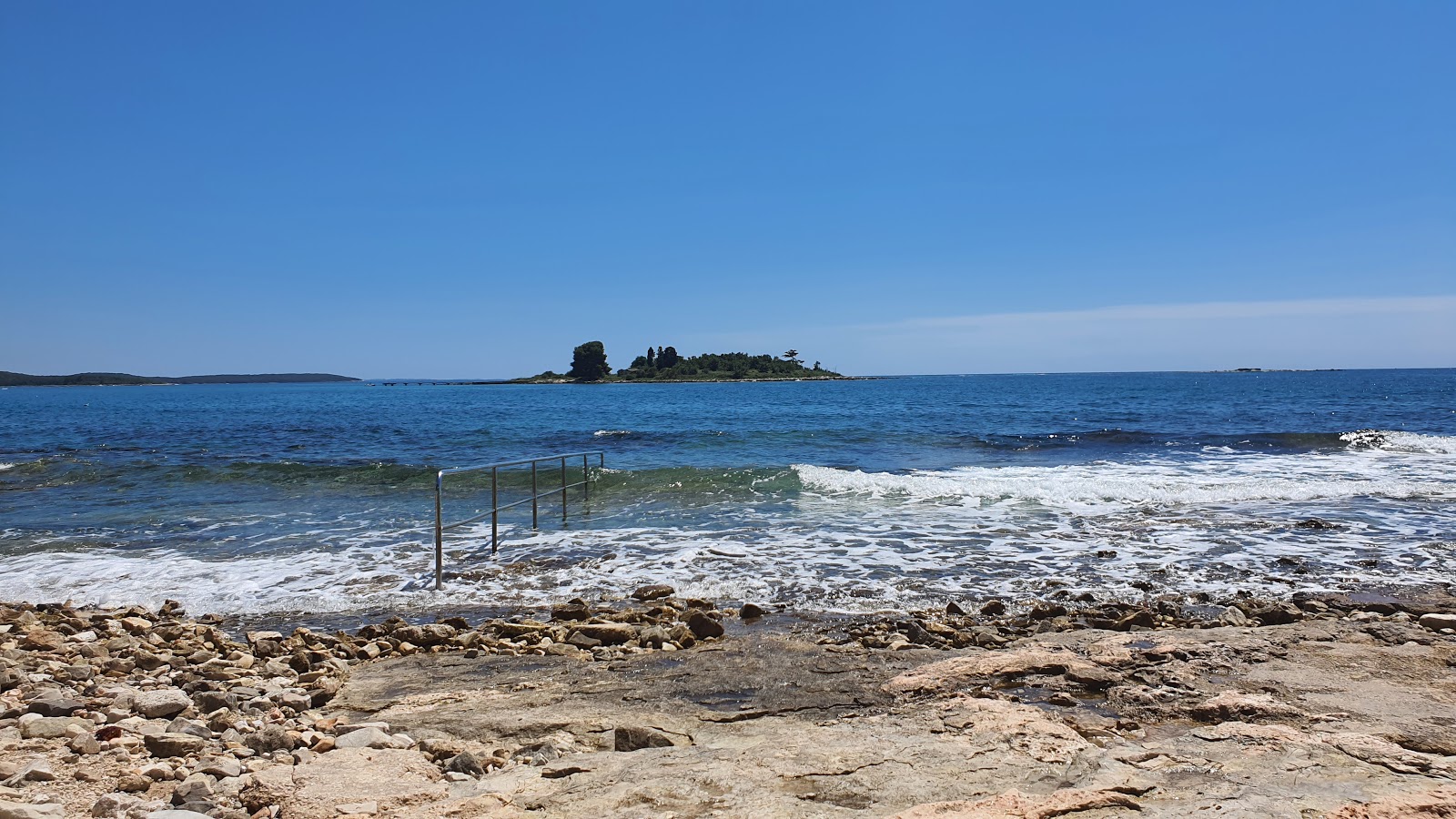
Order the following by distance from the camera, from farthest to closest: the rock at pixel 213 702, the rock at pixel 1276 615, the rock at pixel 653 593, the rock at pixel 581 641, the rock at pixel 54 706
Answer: the rock at pixel 653 593 → the rock at pixel 1276 615 → the rock at pixel 581 641 → the rock at pixel 213 702 → the rock at pixel 54 706

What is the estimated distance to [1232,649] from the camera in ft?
18.1

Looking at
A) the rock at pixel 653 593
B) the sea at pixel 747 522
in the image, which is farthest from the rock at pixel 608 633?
the sea at pixel 747 522

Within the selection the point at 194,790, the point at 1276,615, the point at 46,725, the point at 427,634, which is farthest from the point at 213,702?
the point at 1276,615

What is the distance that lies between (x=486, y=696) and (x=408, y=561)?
18.3ft

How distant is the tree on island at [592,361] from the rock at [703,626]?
487 ft

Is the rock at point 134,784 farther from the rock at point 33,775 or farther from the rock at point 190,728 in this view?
the rock at point 190,728

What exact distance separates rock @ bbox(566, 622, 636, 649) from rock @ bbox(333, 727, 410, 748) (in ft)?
7.45

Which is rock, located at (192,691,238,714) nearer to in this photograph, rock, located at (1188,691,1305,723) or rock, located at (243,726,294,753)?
rock, located at (243,726,294,753)

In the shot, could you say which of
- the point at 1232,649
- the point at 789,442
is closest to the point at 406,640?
the point at 1232,649

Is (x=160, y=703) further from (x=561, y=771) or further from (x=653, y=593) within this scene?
(x=653, y=593)

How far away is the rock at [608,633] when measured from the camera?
20.9ft

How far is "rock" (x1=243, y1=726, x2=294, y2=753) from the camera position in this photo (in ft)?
13.1

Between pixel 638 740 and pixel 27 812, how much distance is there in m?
2.39

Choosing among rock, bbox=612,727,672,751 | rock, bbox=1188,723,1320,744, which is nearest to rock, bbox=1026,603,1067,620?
rock, bbox=1188,723,1320,744
